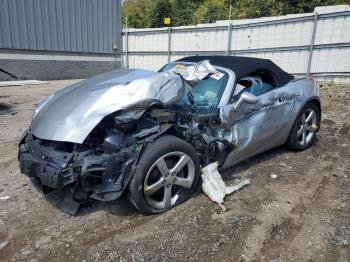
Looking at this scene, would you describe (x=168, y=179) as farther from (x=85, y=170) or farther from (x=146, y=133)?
(x=85, y=170)

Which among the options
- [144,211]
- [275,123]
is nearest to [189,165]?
[144,211]

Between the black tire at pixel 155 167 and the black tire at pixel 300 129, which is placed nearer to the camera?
the black tire at pixel 155 167

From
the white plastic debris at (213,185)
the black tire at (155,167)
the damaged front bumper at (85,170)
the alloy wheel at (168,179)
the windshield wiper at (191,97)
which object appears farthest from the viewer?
the windshield wiper at (191,97)

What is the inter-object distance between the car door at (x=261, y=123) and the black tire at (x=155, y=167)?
602mm

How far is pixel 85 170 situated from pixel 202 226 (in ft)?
3.78

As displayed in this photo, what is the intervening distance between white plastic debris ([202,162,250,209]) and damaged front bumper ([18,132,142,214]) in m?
0.91

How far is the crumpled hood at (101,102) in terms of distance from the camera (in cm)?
282

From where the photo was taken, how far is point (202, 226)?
A: 9.37 feet

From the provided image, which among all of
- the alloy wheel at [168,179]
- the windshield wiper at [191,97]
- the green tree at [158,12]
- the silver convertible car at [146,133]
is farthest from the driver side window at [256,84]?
the green tree at [158,12]

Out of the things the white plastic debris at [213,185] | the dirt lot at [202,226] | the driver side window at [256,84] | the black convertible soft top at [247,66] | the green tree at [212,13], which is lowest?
the dirt lot at [202,226]

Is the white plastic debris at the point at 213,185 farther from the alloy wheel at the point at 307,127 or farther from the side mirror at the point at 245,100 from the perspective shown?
the alloy wheel at the point at 307,127

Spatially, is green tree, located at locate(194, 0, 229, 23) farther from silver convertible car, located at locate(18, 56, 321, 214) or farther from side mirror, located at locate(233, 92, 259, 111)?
side mirror, located at locate(233, 92, 259, 111)

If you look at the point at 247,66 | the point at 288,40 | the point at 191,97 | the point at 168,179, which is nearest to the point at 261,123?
the point at 247,66

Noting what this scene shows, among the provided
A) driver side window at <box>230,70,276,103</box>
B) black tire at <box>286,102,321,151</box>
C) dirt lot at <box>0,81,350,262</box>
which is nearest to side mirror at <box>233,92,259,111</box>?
driver side window at <box>230,70,276,103</box>
